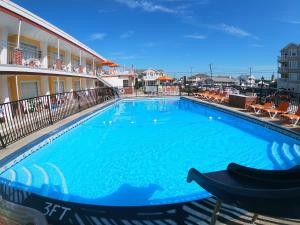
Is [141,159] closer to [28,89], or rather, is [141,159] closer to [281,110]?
[281,110]

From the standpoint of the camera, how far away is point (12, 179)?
6.29m

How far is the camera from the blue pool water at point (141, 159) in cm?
600

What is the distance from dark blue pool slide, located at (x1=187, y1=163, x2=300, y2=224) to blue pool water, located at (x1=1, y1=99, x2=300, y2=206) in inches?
106

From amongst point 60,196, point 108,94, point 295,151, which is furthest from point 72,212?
point 108,94

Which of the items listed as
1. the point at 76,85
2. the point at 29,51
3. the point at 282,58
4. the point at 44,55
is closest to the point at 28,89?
the point at 29,51

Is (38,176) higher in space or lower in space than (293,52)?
lower

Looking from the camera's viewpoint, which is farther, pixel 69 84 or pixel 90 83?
pixel 90 83

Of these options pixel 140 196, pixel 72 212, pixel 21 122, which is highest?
pixel 21 122

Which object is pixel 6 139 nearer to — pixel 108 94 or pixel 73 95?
pixel 73 95

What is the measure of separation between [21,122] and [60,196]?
4.70 metres

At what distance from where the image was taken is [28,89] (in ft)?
56.6

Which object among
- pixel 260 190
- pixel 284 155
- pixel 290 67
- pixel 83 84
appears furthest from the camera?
pixel 290 67

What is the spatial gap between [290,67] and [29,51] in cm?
5723

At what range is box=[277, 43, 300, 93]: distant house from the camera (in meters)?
57.1
